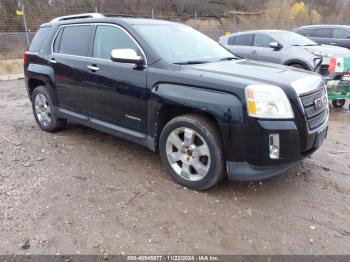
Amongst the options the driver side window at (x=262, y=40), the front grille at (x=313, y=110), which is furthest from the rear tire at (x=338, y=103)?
the front grille at (x=313, y=110)

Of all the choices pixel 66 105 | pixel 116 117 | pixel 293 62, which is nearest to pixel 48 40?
pixel 66 105

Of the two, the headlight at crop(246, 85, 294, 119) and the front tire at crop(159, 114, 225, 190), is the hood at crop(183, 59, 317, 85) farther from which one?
the front tire at crop(159, 114, 225, 190)

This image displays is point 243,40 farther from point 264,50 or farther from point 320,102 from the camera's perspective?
point 320,102

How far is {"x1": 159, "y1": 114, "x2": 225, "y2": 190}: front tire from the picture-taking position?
Answer: 3.48 metres

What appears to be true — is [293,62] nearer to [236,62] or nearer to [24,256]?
[236,62]

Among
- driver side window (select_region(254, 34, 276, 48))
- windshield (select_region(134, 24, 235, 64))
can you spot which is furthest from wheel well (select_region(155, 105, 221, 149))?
driver side window (select_region(254, 34, 276, 48))

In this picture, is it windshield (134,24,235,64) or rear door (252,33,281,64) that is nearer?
windshield (134,24,235,64)

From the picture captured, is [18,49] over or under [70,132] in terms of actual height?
over

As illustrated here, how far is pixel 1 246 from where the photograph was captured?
113 inches

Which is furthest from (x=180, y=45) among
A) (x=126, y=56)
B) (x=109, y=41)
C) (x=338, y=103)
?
(x=338, y=103)

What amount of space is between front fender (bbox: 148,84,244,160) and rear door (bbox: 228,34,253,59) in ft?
22.6

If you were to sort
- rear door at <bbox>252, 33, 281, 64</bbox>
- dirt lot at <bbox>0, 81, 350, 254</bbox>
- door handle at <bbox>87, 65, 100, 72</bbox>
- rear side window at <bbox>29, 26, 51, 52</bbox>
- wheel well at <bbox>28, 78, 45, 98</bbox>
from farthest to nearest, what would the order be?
rear door at <bbox>252, 33, 281, 64</bbox> → wheel well at <bbox>28, 78, 45, 98</bbox> → rear side window at <bbox>29, 26, 51, 52</bbox> → door handle at <bbox>87, 65, 100, 72</bbox> → dirt lot at <bbox>0, 81, 350, 254</bbox>

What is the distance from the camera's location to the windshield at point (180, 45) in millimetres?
4047

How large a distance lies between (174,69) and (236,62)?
970 millimetres
